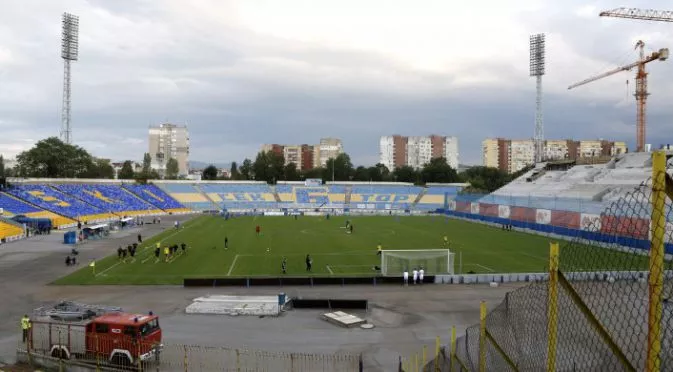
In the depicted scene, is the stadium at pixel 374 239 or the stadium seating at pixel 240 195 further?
the stadium seating at pixel 240 195

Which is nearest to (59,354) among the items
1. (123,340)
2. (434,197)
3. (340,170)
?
(123,340)

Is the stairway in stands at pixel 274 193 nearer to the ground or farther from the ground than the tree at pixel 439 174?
nearer to the ground

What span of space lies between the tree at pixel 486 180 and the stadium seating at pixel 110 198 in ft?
219

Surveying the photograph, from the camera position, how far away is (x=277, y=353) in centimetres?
1697

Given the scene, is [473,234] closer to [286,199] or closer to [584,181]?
[584,181]

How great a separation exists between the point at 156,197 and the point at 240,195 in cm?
1738

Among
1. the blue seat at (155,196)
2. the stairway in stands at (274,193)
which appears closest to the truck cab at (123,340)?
the blue seat at (155,196)

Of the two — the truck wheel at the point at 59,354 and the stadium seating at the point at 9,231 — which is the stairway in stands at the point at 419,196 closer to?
the stadium seating at the point at 9,231

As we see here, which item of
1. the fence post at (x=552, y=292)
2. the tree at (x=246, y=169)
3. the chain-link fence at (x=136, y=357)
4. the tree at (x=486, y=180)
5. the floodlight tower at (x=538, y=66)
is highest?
the floodlight tower at (x=538, y=66)

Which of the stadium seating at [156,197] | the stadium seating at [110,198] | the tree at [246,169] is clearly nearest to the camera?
the stadium seating at [110,198]

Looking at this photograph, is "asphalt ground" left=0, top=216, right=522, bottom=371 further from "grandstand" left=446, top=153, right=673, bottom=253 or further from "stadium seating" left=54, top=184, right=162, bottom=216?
"stadium seating" left=54, top=184, right=162, bottom=216

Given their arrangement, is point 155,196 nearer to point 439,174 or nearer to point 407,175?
point 407,175

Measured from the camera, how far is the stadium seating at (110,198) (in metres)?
75.1

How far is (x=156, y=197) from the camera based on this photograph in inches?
3578
